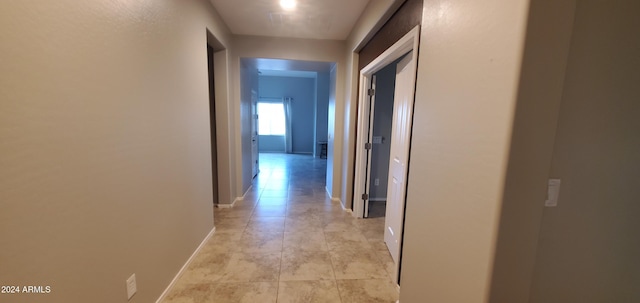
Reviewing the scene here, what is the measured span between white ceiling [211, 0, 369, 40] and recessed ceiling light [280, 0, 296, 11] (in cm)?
5

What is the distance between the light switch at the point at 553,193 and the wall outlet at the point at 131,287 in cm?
215

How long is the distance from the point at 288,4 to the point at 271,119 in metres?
6.55

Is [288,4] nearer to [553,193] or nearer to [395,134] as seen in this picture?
[395,134]

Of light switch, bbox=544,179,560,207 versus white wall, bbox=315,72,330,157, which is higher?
white wall, bbox=315,72,330,157

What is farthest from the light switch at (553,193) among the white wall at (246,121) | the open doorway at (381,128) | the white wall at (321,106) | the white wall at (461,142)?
the white wall at (321,106)

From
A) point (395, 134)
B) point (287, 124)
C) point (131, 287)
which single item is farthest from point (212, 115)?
point (287, 124)

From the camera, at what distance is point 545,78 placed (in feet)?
2.46

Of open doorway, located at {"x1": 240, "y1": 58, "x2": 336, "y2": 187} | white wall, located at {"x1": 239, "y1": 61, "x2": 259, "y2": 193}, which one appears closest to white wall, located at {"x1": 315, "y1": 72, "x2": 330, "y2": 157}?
open doorway, located at {"x1": 240, "y1": 58, "x2": 336, "y2": 187}

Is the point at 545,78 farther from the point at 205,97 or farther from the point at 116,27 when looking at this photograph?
the point at 205,97

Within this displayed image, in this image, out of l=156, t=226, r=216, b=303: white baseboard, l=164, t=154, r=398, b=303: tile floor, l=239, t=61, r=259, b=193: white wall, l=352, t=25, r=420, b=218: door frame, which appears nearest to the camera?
l=156, t=226, r=216, b=303: white baseboard

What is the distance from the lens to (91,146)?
1065 mm

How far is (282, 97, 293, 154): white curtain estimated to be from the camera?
861 centimetres

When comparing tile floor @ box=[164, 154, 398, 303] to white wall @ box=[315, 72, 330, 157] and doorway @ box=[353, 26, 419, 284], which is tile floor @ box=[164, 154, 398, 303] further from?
white wall @ box=[315, 72, 330, 157]

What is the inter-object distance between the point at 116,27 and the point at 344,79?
2.88 meters
